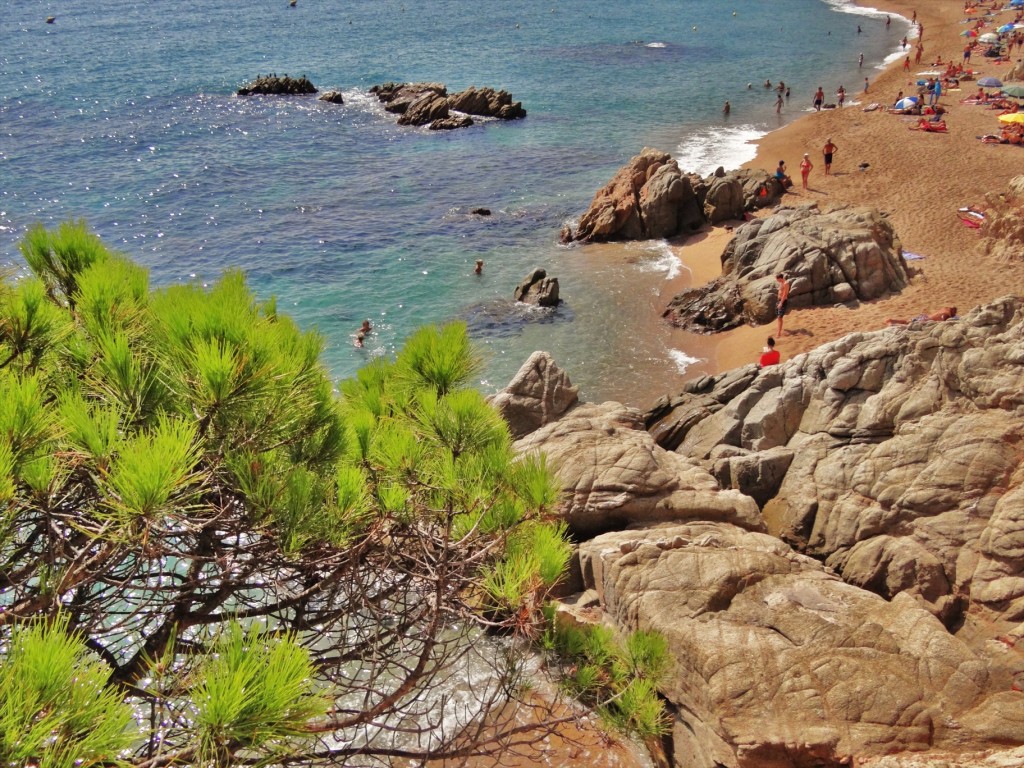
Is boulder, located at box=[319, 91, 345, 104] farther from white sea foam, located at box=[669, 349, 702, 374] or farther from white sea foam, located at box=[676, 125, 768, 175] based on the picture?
white sea foam, located at box=[669, 349, 702, 374]

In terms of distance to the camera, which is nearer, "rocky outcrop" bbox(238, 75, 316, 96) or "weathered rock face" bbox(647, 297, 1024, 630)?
"weathered rock face" bbox(647, 297, 1024, 630)

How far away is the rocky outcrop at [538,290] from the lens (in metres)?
23.3

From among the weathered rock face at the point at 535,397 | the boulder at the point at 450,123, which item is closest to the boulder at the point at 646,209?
the weathered rock face at the point at 535,397

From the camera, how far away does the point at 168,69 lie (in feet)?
182

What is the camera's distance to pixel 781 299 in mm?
19547

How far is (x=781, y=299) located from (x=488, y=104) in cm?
3043

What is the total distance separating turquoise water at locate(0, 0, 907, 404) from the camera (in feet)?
77.8

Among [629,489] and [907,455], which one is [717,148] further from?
[629,489]

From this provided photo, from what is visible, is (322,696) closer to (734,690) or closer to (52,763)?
(52,763)

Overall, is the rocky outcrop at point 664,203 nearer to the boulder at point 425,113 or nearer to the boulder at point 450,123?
the boulder at point 450,123

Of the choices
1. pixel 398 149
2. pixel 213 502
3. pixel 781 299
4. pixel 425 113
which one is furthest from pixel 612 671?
pixel 425 113

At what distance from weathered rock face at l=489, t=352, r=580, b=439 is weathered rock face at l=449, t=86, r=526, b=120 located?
3380 centimetres

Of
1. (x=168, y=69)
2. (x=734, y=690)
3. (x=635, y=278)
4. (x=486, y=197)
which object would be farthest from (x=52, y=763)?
(x=168, y=69)

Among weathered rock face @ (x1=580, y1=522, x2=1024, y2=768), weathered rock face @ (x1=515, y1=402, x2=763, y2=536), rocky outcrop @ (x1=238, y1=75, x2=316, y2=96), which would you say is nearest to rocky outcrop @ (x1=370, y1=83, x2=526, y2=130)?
rocky outcrop @ (x1=238, y1=75, x2=316, y2=96)
